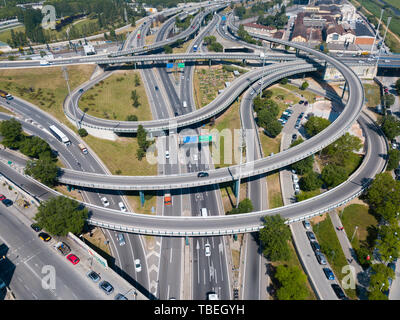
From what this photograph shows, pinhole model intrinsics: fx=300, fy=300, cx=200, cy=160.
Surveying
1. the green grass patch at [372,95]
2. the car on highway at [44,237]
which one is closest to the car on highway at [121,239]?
the car on highway at [44,237]

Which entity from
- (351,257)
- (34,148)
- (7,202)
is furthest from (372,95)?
(7,202)

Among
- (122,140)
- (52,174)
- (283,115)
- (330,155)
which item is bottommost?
(52,174)

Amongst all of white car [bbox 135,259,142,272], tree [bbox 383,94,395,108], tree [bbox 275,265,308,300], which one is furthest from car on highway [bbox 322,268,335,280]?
tree [bbox 383,94,395,108]

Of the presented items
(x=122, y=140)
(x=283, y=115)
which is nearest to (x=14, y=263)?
(x=122, y=140)

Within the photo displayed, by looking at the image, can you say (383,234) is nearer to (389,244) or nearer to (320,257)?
(389,244)

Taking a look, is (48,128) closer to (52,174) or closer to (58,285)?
(52,174)

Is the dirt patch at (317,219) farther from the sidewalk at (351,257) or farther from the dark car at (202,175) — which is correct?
the dark car at (202,175)
